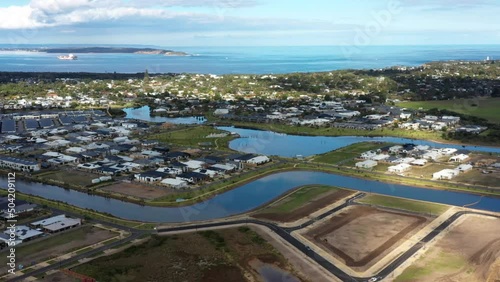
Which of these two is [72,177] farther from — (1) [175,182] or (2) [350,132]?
(2) [350,132]

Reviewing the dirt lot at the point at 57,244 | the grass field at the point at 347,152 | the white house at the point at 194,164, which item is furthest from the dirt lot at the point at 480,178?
the dirt lot at the point at 57,244

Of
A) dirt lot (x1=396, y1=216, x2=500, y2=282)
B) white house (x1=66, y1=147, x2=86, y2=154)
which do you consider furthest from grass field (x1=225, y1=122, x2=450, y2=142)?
dirt lot (x1=396, y1=216, x2=500, y2=282)

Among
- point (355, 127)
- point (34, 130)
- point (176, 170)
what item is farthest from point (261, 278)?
point (34, 130)

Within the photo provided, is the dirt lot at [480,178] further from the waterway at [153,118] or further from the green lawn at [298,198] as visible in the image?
the waterway at [153,118]

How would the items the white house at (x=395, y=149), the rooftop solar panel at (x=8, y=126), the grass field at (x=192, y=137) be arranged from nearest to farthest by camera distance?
1. the white house at (x=395, y=149)
2. the grass field at (x=192, y=137)
3. the rooftop solar panel at (x=8, y=126)

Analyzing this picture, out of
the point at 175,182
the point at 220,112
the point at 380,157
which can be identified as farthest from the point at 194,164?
the point at 220,112
